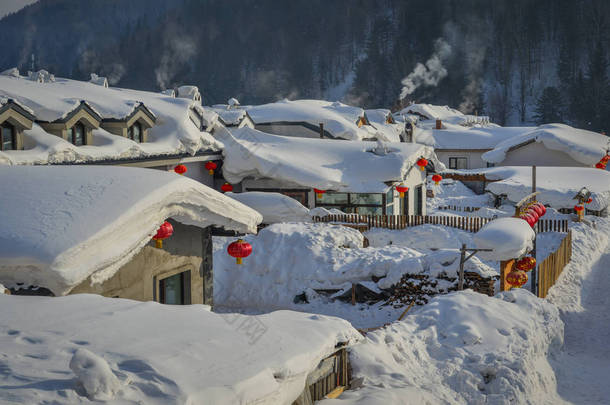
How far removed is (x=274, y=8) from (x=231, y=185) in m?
126

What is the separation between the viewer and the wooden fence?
1572cm

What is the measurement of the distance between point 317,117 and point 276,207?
47.0ft

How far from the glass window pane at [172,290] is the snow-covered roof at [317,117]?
26553mm

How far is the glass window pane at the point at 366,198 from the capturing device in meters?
24.5

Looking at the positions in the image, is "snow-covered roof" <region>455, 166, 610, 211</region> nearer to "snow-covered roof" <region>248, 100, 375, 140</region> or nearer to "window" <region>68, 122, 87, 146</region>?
"snow-covered roof" <region>248, 100, 375, 140</region>

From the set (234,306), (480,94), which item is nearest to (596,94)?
(480,94)

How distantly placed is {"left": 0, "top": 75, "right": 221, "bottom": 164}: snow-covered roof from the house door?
1019cm

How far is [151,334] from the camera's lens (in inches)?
184

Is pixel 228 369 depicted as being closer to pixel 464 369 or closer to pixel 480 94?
pixel 464 369

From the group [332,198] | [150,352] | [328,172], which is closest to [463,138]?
[332,198]

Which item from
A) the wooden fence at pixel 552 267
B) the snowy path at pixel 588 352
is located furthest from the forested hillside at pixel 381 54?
the snowy path at pixel 588 352

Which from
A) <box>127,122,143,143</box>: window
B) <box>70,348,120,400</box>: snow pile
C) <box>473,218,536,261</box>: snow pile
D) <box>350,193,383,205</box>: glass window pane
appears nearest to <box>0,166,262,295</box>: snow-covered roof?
<box>70,348,120,400</box>: snow pile

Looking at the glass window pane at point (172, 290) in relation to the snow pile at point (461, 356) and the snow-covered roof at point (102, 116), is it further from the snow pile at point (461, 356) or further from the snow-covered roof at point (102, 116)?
the snow-covered roof at point (102, 116)

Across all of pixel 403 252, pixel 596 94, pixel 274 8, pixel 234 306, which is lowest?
pixel 234 306
